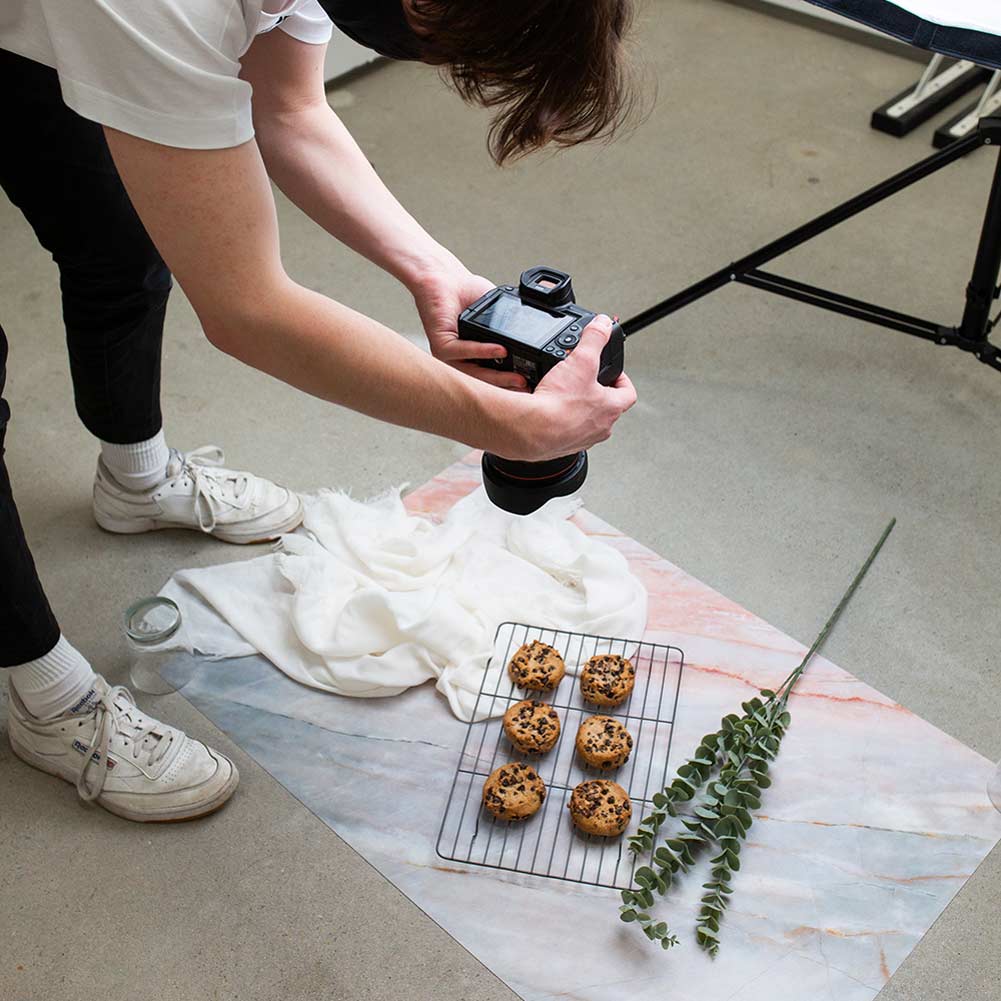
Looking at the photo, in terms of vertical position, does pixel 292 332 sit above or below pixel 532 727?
above

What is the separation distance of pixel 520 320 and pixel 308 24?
375 mm

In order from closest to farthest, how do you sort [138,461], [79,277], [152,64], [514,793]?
1. [152,64]
2. [514,793]
3. [79,277]
4. [138,461]

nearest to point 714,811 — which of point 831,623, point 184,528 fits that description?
point 831,623

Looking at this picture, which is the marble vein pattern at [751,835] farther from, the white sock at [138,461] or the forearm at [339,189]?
the forearm at [339,189]

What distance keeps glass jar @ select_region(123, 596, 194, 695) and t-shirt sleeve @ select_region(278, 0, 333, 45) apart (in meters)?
0.78

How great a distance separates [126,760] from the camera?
1.52 metres

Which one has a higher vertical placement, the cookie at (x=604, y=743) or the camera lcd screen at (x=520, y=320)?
the camera lcd screen at (x=520, y=320)

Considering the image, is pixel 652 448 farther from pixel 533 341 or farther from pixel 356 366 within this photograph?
pixel 356 366

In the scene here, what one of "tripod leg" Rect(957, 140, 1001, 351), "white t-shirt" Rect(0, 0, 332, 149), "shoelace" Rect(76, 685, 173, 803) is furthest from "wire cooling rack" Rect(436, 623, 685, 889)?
"white t-shirt" Rect(0, 0, 332, 149)

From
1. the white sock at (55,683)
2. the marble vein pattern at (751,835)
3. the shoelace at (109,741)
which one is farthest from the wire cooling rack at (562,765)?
the white sock at (55,683)

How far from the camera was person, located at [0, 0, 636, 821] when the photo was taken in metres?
0.88

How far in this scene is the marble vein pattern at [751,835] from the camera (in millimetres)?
1335

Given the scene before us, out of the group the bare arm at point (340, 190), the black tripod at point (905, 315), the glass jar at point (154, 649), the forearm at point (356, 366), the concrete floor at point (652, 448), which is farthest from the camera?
the black tripod at point (905, 315)

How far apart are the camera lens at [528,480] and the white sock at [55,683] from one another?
1.99 ft
